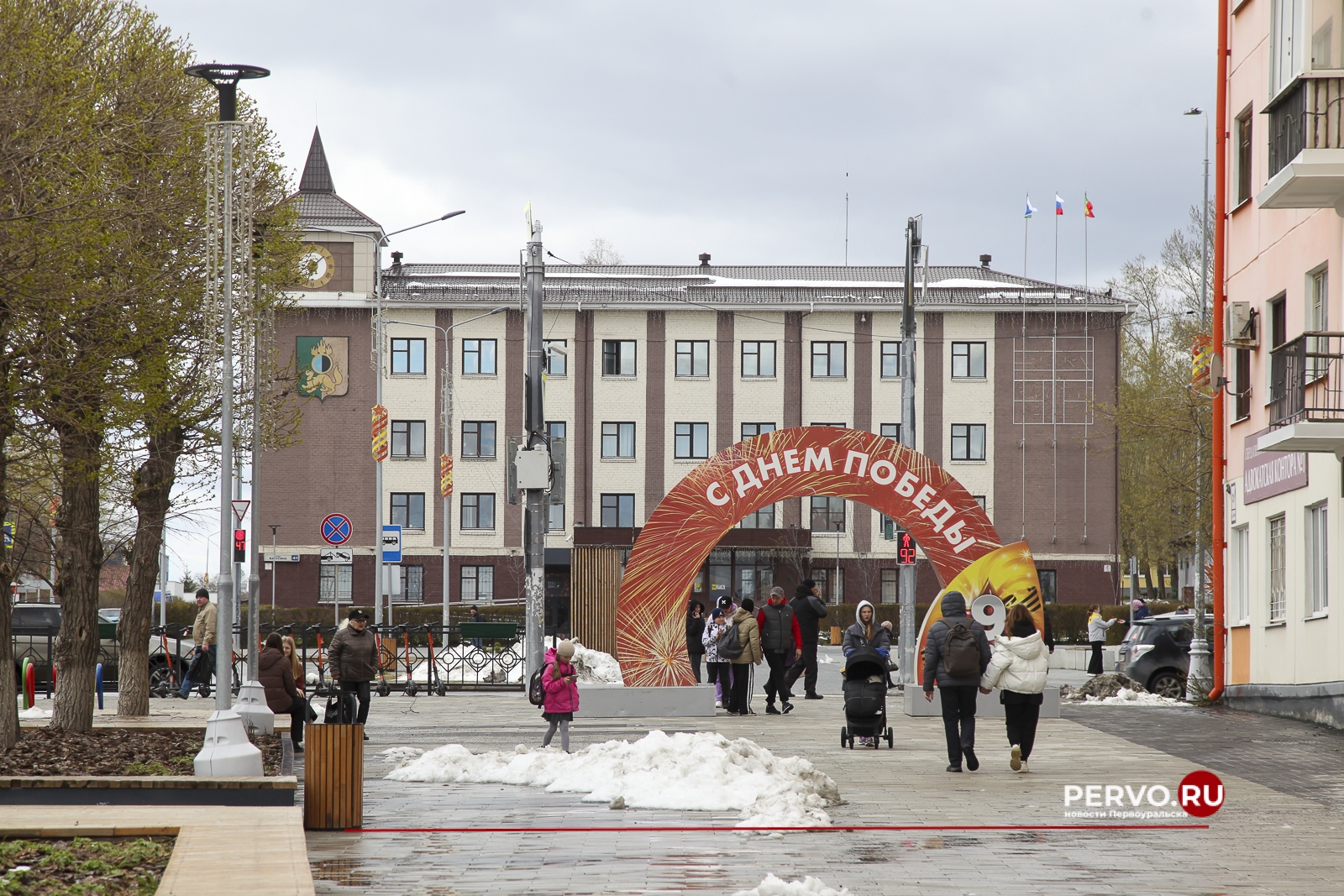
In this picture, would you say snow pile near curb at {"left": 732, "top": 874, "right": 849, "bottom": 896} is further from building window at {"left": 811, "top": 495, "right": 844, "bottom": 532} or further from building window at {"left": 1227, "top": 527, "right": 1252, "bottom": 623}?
building window at {"left": 811, "top": 495, "right": 844, "bottom": 532}

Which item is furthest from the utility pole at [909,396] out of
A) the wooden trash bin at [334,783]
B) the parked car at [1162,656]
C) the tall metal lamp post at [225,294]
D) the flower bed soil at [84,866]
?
the flower bed soil at [84,866]

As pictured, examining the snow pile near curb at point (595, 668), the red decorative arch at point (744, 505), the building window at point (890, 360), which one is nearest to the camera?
the red decorative arch at point (744, 505)

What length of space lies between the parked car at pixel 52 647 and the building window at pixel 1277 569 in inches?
724

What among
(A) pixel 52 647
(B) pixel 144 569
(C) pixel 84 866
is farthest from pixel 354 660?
(A) pixel 52 647

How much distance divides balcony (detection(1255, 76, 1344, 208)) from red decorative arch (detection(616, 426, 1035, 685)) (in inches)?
227

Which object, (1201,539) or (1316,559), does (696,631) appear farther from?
(1201,539)

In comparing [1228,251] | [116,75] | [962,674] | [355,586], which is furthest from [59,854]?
[355,586]

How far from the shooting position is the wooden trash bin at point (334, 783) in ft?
37.2

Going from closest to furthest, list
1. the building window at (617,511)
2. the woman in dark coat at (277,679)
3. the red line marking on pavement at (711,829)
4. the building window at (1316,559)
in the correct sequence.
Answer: the red line marking on pavement at (711,829) < the woman in dark coat at (277,679) < the building window at (1316,559) < the building window at (617,511)

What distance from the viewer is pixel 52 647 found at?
26766 millimetres

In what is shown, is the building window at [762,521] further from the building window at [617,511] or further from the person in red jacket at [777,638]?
the person in red jacket at [777,638]

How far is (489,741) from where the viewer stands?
1880cm

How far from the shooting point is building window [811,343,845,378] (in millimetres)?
63969

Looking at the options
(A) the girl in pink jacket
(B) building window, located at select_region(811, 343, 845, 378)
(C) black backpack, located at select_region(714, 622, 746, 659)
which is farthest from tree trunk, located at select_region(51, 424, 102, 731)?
(B) building window, located at select_region(811, 343, 845, 378)
